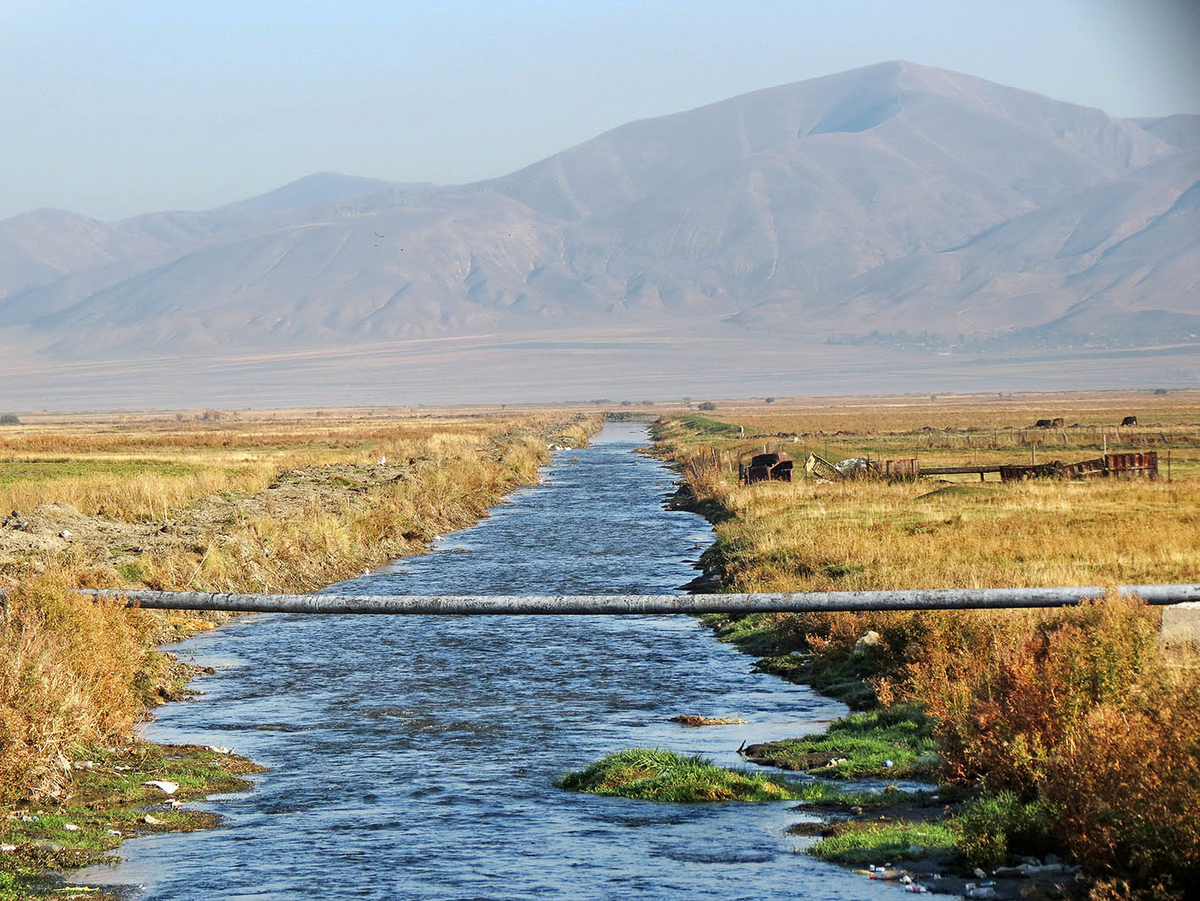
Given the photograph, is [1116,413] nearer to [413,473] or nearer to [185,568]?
[413,473]

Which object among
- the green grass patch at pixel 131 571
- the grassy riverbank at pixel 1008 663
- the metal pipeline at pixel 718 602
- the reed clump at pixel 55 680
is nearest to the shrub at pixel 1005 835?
the grassy riverbank at pixel 1008 663

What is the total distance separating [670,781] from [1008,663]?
3.59 m

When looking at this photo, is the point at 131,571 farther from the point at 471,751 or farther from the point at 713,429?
the point at 713,429

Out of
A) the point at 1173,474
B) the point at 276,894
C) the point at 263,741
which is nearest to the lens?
the point at 276,894

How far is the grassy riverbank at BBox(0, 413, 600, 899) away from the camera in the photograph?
14.0 m

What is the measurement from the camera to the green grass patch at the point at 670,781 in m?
14.9

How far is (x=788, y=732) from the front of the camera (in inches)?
708

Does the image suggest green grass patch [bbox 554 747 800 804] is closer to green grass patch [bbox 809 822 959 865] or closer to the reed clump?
green grass patch [bbox 809 822 959 865]

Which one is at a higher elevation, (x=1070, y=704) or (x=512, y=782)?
(x=1070, y=704)

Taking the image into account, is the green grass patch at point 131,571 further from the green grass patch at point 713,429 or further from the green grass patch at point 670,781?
the green grass patch at point 713,429

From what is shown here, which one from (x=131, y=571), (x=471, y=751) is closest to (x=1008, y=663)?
(x=471, y=751)

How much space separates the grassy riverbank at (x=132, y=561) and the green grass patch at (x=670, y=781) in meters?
3.94

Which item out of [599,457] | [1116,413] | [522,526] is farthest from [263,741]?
[1116,413]

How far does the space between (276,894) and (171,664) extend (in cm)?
1156
